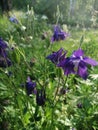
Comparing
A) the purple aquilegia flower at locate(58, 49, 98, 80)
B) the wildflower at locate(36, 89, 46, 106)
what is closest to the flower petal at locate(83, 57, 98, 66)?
the purple aquilegia flower at locate(58, 49, 98, 80)

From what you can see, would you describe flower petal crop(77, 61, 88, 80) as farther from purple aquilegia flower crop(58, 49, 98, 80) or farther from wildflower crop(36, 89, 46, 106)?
wildflower crop(36, 89, 46, 106)

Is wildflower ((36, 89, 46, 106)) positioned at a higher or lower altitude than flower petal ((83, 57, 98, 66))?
lower

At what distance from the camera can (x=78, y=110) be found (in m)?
2.45

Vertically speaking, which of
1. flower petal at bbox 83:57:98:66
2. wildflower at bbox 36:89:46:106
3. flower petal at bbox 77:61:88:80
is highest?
flower petal at bbox 83:57:98:66

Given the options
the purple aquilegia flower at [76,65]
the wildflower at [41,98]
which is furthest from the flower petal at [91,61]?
the wildflower at [41,98]

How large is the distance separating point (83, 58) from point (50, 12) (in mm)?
16319

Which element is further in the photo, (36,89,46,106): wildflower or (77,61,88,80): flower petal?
(36,89,46,106): wildflower

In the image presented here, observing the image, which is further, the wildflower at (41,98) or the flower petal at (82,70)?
the wildflower at (41,98)

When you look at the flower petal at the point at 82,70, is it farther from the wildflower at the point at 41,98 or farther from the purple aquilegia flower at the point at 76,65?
the wildflower at the point at 41,98

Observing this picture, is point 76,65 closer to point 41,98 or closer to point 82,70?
point 82,70

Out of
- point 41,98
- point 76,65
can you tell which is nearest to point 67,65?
point 76,65

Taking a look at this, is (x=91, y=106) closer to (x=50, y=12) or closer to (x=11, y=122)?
(x=11, y=122)

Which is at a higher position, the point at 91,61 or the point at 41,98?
the point at 91,61

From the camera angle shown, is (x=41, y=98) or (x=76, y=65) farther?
(x=41, y=98)
